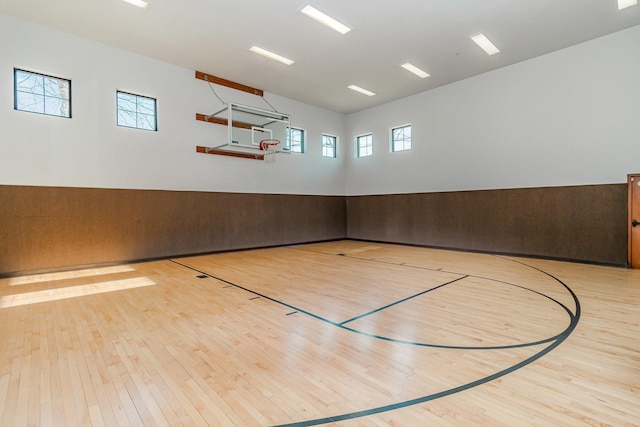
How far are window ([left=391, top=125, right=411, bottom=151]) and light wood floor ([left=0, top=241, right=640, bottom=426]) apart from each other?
19.1 ft

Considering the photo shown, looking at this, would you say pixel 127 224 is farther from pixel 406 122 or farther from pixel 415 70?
pixel 406 122

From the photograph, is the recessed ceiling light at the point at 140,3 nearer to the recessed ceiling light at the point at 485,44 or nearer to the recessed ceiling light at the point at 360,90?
the recessed ceiling light at the point at 360,90

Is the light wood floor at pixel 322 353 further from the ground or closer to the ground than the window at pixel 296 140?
closer to the ground

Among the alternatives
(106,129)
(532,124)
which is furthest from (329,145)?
(106,129)

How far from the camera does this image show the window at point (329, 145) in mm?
10883

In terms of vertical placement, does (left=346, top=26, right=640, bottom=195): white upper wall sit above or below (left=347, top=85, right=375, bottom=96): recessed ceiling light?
below

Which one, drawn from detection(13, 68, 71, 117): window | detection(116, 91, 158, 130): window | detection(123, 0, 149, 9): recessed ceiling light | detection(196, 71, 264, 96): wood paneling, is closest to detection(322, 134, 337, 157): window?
detection(196, 71, 264, 96): wood paneling

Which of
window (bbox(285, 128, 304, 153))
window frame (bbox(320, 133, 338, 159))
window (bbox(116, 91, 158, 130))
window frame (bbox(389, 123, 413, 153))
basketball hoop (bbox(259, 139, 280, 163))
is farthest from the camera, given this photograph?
window frame (bbox(320, 133, 338, 159))

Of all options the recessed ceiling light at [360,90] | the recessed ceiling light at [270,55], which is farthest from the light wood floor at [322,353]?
the recessed ceiling light at [360,90]

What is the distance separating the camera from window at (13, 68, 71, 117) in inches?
220

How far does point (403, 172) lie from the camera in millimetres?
9617

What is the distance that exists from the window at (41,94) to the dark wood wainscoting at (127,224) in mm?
1525

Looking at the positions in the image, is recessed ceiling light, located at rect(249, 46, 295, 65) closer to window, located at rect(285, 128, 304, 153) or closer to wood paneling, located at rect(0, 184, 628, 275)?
window, located at rect(285, 128, 304, 153)

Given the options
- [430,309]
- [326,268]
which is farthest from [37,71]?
[430,309]
